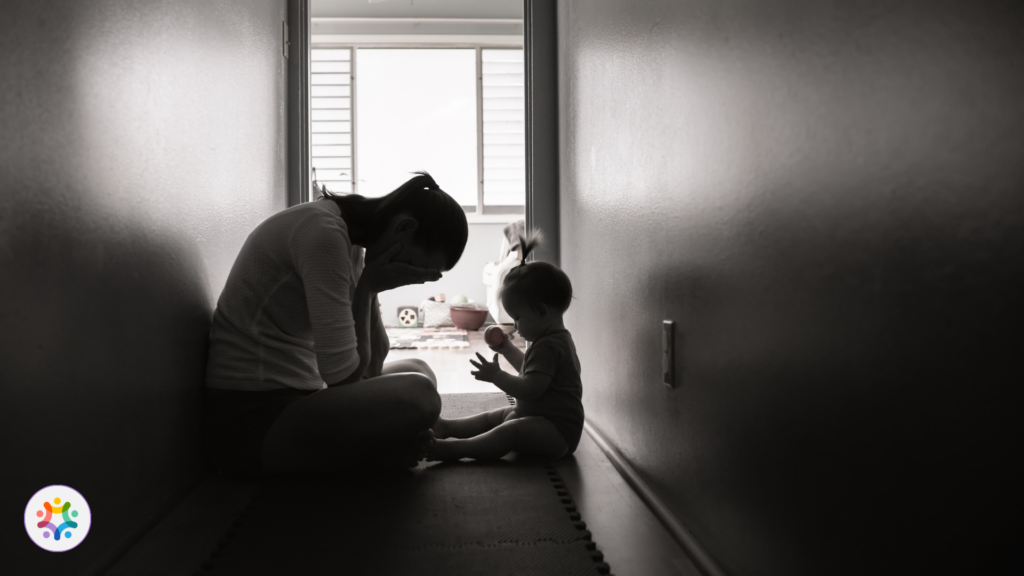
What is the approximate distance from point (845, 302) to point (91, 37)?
94 centimetres

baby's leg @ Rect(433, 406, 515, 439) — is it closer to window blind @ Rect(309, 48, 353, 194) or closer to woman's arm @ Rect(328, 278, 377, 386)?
woman's arm @ Rect(328, 278, 377, 386)

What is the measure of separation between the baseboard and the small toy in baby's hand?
Answer: 0.36 m

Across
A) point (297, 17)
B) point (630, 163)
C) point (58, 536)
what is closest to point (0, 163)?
point (58, 536)

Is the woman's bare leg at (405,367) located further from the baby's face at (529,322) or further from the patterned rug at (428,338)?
the patterned rug at (428,338)

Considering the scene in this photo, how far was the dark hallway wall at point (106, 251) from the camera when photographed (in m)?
0.71

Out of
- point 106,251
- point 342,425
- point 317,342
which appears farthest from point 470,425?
point 106,251

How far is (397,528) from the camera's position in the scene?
1.06 metres

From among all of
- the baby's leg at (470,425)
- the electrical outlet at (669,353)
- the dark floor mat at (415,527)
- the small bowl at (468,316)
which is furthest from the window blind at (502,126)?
the electrical outlet at (669,353)

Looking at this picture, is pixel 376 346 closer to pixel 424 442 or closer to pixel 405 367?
pixel 405 367

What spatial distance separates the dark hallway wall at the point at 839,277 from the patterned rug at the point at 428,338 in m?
2.63

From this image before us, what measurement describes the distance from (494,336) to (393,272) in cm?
39

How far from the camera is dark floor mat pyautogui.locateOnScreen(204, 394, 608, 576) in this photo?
0.93 metres

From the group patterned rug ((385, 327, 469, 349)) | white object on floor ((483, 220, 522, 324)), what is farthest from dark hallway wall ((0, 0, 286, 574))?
white object on floor ((483, 220, 522, 324))

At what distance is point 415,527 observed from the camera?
107 centimetres
